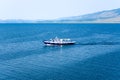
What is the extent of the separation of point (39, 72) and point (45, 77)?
17.6 feet

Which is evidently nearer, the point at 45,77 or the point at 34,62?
the point at 45,77

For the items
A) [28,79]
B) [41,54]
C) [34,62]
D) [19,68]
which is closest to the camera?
[28,79]

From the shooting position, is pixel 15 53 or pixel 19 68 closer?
pixel 19 68

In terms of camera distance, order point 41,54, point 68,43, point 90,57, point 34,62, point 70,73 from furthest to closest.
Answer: point 68,43, point 41,54, point 90,57, point 34,62, point 70,73

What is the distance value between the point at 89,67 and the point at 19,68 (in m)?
19.8

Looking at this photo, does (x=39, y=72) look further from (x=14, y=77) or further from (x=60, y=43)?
(x=60, y=43)

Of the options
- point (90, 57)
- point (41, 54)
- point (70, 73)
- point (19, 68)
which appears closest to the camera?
point (70, 73)

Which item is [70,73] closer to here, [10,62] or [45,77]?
[45,77]

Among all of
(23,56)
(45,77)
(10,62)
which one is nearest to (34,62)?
(10,62)

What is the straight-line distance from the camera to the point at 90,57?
107 meters

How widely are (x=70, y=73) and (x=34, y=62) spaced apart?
19.6 m

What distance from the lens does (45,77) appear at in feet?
255

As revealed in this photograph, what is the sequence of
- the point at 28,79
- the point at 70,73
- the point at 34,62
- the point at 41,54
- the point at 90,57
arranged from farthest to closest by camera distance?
the point at 41,54 → the point at 90,57 → the point at 34,62 → the point at 70,73 → the point at 28,79

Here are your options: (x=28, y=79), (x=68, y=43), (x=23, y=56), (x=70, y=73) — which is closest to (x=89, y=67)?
(x=70, y=73)
